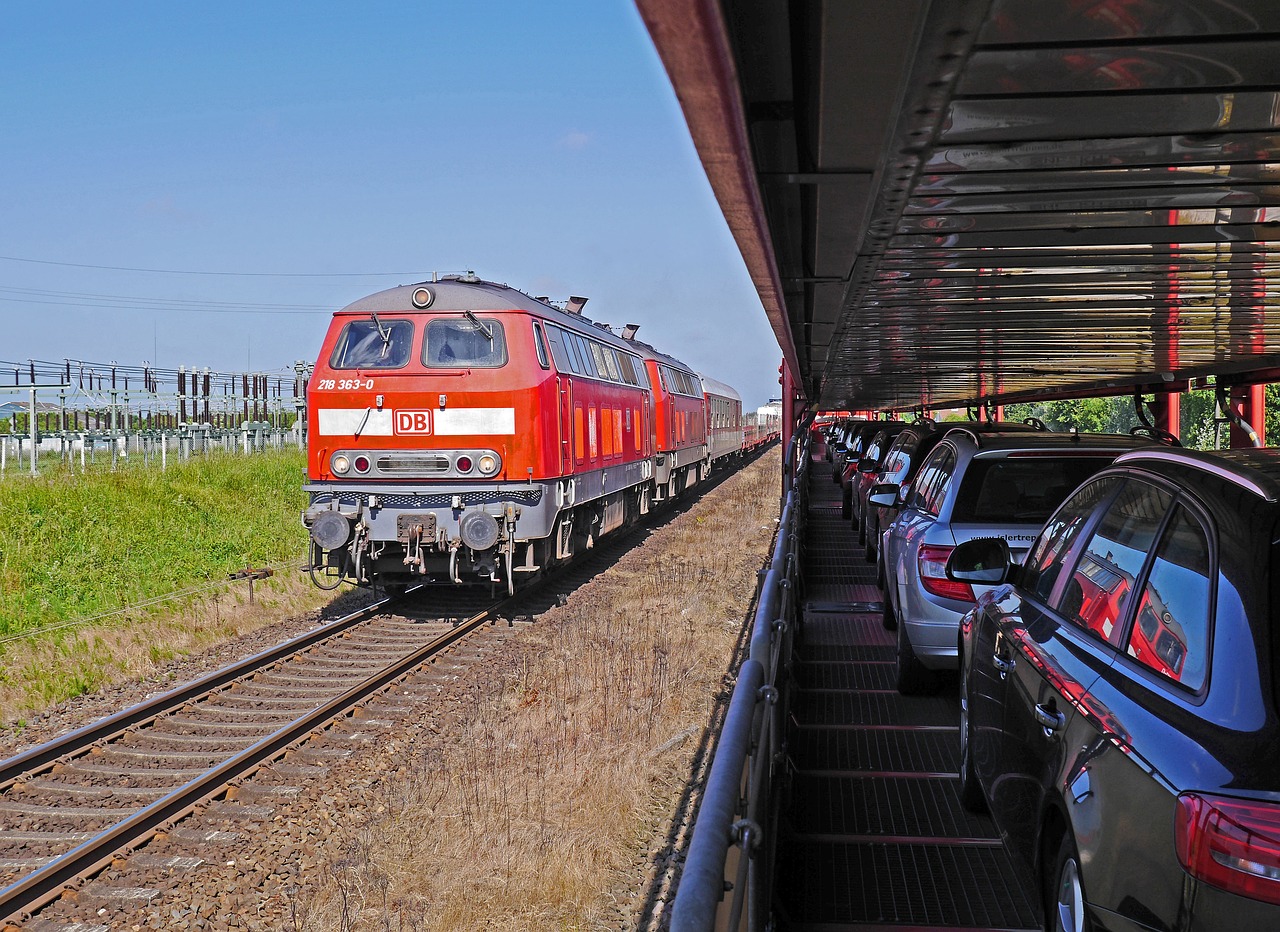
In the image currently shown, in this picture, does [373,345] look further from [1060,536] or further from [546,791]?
[1060,536]

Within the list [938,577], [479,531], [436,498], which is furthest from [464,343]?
[938,577]

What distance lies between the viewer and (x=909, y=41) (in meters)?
2.57

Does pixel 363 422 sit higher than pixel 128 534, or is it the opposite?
pixel 363 422

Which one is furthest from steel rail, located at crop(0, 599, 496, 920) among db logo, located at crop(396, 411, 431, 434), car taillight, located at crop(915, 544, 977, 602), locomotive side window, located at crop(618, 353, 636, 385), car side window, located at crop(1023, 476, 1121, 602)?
locomotive side window, located at crop(618, 353, 636, 385)

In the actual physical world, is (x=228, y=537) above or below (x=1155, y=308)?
below

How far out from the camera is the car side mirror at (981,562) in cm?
475

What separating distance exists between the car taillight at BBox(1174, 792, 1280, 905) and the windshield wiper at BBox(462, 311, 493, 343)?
11.2 metres

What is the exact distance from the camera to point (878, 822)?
513 centimetres

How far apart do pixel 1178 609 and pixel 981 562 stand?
195 cm

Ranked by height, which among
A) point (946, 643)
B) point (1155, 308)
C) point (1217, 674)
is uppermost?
point (1155, 308)

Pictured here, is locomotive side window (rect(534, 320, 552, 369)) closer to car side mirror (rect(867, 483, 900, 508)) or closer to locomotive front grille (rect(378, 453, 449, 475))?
locomotive front grille (rect(378, 453, 449, 475))

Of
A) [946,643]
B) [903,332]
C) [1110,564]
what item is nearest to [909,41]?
[1110,564]

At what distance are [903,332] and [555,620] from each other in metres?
5.25

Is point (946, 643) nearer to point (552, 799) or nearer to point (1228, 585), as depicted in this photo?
point (552, 799)
